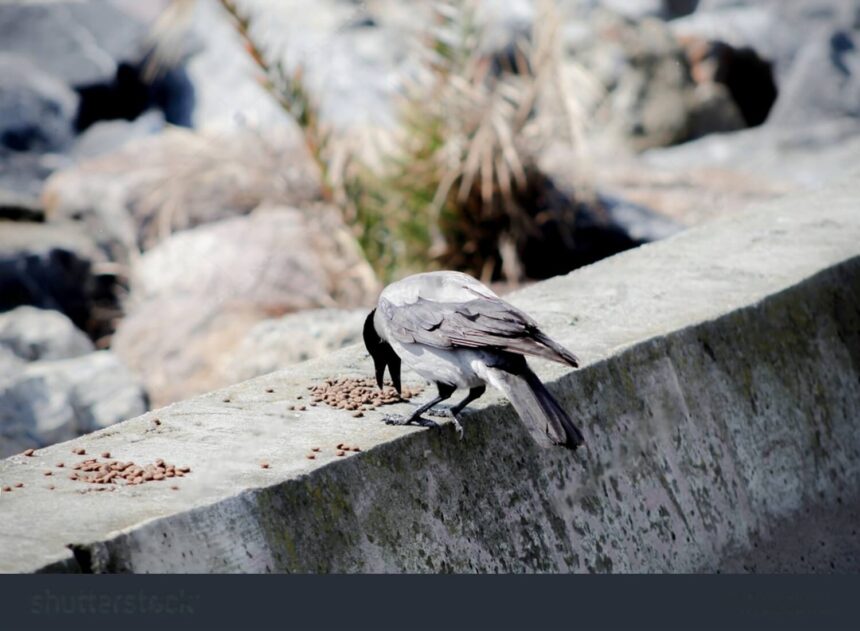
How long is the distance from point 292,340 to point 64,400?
1.25 m

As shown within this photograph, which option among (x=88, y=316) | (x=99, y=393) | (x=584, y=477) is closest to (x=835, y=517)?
(x=584, y=477)

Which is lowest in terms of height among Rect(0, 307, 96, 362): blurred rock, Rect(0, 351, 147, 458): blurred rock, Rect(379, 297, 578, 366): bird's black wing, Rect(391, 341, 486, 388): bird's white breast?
Rect(0, 351, 147, 458): blurred rock

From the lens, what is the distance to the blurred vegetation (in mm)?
8711

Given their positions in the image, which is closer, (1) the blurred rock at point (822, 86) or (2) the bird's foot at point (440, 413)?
(2) the bird's foot at point (440, 413)

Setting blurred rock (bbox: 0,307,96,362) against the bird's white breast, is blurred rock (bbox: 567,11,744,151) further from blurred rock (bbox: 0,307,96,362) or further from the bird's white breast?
the bird's white breast

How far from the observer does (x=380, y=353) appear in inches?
171

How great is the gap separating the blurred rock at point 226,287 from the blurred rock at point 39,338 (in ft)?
1.51

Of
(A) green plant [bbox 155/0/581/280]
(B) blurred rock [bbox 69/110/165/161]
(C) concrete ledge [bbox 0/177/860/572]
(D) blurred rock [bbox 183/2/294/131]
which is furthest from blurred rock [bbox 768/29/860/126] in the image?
(C) concrete ledge [bbox 0/177/860/572]

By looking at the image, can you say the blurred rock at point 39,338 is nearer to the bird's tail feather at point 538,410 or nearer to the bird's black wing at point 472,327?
the bird's black wing at point 472,327

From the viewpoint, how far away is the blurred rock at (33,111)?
44.4ft

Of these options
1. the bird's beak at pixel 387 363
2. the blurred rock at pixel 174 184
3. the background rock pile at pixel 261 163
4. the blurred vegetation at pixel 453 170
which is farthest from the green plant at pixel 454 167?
the bird's beak at pixel 387 363

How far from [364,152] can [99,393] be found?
288 cm

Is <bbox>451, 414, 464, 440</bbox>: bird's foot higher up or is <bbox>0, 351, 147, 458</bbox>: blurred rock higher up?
<bbox>451, 414, 464, 440</bbox>: bird's foot

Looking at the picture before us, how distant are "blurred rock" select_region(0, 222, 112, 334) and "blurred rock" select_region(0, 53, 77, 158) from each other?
2.92 meters
